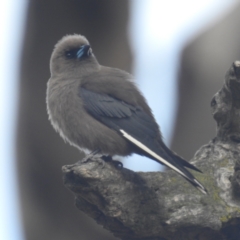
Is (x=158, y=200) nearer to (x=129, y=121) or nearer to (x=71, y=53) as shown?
(x=129, y=121)

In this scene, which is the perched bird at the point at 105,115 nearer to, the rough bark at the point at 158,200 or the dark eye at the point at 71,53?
the rough bark at the point at 158,200

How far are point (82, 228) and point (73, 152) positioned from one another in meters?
0.62

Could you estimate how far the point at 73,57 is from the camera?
5523 mm

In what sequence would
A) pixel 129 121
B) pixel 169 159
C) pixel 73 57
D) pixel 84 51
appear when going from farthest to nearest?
pixel 73 57
pixel 84 51
pixel 129 121
pixel 169 159

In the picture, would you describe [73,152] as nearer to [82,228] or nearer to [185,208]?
[82,228]

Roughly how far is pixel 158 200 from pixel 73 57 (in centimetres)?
183

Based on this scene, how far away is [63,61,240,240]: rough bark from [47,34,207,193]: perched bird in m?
0.22

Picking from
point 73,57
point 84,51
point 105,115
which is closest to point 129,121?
point 105,115

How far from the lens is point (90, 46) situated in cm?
542

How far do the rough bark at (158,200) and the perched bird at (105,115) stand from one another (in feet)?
A: 0.71

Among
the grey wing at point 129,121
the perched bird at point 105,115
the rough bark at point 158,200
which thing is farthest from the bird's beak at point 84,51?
the rough bark at point 158,200

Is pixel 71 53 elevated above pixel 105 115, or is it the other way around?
pixel 71 53

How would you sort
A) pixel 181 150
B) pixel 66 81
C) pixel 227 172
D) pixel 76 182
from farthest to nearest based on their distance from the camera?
1. pixel 181 150
2. pixel 66 81
3. pixel 227 172
4. pixel 76 182

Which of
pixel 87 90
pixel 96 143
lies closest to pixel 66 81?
pixel 87 90
